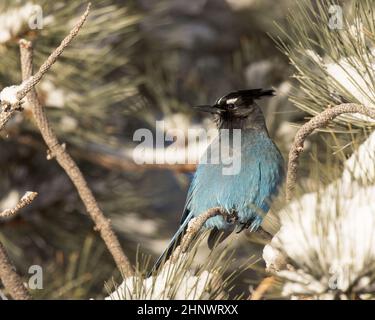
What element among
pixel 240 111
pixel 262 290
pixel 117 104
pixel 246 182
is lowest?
pixel 262 290

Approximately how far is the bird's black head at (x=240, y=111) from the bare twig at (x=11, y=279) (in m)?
1.50

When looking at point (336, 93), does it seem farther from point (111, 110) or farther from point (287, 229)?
point (111, 110)

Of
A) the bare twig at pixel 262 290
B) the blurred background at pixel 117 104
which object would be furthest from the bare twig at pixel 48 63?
the blurred background at pixel 117 104

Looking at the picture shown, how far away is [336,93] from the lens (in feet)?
7.66

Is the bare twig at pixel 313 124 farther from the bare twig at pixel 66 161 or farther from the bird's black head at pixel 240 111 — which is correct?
the bird's black head at pixel 240 111

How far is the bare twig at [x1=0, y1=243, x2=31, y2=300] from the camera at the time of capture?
7.03ft

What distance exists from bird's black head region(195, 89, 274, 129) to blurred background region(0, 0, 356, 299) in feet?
0.79

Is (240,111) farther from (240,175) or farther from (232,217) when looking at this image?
(232,217)

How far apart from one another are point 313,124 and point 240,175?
133 centimetres

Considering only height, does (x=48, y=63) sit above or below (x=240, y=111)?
below

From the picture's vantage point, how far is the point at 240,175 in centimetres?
332

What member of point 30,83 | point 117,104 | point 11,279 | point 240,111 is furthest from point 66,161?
point 117,104

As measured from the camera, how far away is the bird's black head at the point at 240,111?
11.6ft
